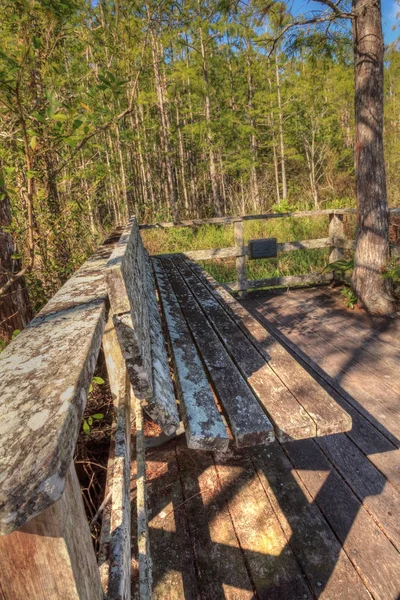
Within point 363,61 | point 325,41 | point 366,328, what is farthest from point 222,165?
point 366,328

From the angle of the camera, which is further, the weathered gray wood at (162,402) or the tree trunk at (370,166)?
the tree trunk at (370,166)

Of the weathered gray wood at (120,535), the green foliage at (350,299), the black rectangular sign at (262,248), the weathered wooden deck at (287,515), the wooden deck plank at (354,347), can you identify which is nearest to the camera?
the weathered gray wood at (120,535)

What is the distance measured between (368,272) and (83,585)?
483 centimetres

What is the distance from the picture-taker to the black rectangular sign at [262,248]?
5.63 m

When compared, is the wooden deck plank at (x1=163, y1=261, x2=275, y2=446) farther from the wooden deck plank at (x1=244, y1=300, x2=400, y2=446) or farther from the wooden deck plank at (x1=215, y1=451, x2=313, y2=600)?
the wooden deck plank at (x1=244, y1=300, x2=400, y2=446)

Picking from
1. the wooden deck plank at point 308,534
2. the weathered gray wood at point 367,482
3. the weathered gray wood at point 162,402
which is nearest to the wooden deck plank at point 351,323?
the weathered gray wood at point 367,482

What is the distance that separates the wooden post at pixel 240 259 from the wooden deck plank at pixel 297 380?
304cm

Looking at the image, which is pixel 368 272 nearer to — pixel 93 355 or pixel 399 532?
pixel 399 532

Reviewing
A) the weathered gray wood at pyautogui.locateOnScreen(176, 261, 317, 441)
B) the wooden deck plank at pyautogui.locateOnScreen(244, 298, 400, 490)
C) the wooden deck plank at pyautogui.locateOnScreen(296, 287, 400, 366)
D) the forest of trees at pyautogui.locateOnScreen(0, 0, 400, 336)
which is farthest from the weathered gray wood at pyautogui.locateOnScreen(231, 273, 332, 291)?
the wooden deck plank at pyautogui.locateOnScreen(244, 298, 400, 490)

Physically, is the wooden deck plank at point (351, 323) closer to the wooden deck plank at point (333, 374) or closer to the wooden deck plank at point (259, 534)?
the wooden deck plank at point (333, 374)

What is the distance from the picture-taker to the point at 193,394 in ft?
5.35

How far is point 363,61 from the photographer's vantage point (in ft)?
14.0

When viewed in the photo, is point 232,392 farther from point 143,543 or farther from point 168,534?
point 168,534

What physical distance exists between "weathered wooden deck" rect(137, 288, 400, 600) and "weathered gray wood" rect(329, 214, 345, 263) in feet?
11.5
